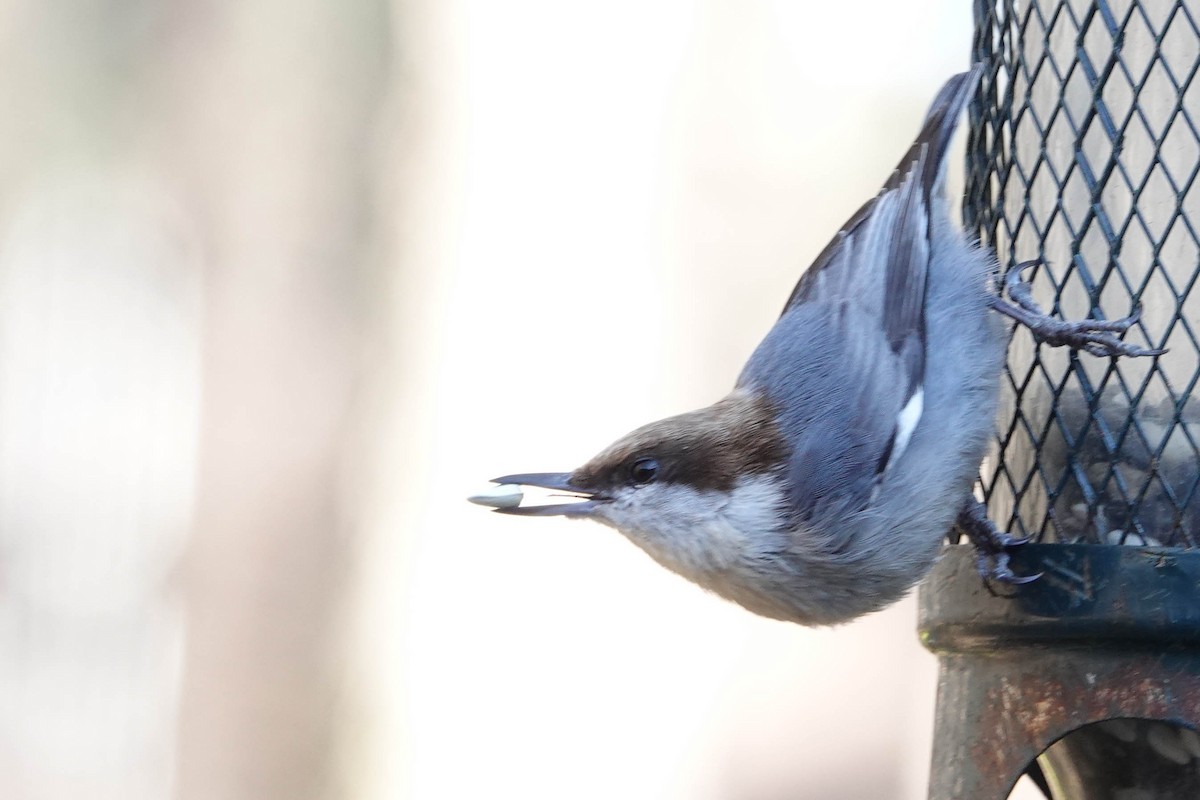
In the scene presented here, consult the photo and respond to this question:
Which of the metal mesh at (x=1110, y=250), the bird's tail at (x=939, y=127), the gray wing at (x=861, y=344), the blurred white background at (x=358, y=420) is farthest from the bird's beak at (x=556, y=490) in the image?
the blurred white background at (x=358, y=420)

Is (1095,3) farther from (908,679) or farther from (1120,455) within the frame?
(908,679)

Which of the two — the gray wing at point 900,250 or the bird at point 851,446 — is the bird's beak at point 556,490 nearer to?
the bird at point 851,446

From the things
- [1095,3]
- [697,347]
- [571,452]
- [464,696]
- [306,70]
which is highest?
[306,70]

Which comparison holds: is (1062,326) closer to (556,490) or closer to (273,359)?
(556,490)

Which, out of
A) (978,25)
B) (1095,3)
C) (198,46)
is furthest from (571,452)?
(1095,3)

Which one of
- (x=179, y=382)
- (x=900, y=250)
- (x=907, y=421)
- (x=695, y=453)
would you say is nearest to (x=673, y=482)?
(x=695, y=453)

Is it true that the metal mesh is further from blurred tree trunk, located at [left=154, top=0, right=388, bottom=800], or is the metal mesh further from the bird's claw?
blurred tree trunk, located at [left=154, top=0, right=388, bottom=800]
